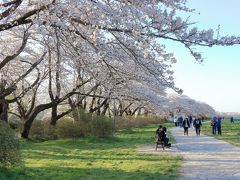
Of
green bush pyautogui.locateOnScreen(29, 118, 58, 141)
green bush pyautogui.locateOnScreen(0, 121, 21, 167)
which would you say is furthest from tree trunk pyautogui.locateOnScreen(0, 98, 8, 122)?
green bush pyautogui.locateOnScreen(0, 121, 21, 167)

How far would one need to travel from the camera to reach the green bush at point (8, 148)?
Answer: 1143cm

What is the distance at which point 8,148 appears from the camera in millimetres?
11617

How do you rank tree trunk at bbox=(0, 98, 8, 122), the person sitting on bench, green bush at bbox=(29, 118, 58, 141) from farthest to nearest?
1. green bush at bbox=(29, 118, 58, 141)
2. tree trunk at bbox=(0, 98, 8, 122)
3. the person sitting on bench

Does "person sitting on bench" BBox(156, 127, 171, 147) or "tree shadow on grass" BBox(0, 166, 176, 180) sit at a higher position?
"person sitting on bench" BBox(156, 127, 171, 147)

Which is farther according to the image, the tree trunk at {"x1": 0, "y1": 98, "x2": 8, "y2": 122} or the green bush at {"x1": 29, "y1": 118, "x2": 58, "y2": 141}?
the green bush at {"x1": 29, "y1": 118, "x2": 58, "y2": 141}

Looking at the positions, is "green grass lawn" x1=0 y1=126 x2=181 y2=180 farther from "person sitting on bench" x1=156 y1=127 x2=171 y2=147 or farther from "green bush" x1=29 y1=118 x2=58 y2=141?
"green bush" x1=29 y1=118 x2=58 y2=141

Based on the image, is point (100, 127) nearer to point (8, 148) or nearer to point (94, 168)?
point (94, 168)

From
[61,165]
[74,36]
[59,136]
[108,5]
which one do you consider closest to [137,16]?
[108,5]

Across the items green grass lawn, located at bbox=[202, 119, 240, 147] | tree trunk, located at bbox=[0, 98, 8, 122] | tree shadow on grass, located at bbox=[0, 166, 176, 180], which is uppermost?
tree trunk, located at bbox=[0, 98, 8, 122]

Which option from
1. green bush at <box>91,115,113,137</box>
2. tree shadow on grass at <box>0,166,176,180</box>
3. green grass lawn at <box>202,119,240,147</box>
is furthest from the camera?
green bush at <box>91,115,113,137</box>

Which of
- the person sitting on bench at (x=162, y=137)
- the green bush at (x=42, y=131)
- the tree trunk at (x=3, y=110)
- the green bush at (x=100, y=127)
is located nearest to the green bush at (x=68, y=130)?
the green bush at (x=42, y=131)

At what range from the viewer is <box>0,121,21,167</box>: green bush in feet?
37.5

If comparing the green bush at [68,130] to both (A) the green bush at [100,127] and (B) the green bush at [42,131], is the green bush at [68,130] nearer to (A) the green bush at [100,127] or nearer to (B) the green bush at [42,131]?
(B) the green bush at [42,131]

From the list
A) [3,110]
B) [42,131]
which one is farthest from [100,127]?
[3,110]
